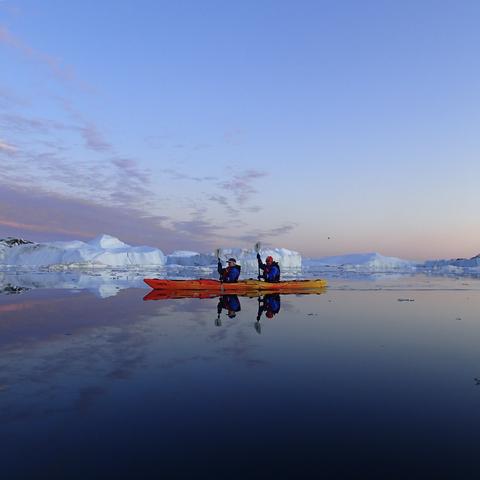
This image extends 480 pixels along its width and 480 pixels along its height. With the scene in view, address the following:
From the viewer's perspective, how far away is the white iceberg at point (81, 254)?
2985 inches

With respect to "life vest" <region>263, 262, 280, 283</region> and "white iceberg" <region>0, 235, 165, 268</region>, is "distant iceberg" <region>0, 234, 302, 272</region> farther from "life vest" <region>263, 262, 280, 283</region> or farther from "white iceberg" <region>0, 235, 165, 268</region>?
"life vest" <region>263, 262, 280, 283</region>

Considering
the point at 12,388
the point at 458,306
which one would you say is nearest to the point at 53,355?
the point at 12,388

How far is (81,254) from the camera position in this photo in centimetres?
7500

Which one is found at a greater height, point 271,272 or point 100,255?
point 100,255

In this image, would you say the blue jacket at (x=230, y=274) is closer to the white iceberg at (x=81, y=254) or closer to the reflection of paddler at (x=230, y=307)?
the reflection of paddler at (x=230, y=307)

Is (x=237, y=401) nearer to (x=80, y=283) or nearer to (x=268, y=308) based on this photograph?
(x=268, y=308)

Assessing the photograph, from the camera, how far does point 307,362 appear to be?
Result: 25.2 feet

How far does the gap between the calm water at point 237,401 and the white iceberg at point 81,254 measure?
→ 6729 centimetres

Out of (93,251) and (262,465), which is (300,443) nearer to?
(262,465)

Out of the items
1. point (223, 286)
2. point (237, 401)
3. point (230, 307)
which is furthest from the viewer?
point (223, 286)

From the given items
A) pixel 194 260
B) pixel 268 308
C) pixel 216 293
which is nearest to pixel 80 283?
pixel 216 293

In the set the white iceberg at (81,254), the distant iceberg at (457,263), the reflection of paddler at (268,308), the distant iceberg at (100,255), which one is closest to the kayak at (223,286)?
the reflection of paddler at (268,308)

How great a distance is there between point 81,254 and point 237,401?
74633mm

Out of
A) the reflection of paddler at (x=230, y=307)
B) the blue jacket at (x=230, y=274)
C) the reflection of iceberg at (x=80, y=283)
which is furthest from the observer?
the reflection of iceberg at (x=80, y=283)
